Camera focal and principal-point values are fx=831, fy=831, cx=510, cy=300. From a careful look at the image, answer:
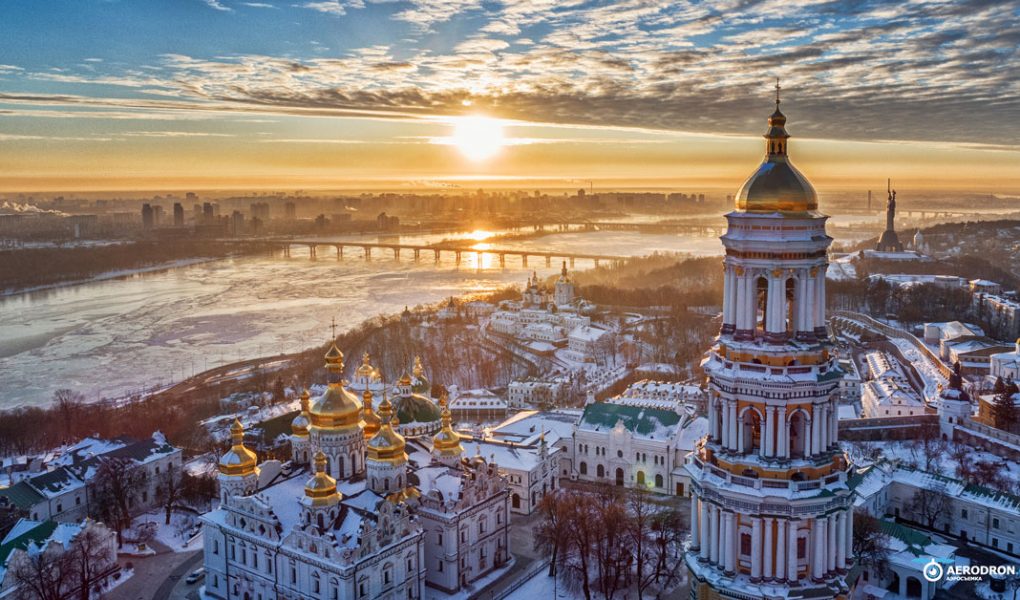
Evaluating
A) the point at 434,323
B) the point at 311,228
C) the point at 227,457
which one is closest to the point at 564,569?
the point at 227,457

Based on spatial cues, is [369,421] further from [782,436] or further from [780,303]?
[780,303]

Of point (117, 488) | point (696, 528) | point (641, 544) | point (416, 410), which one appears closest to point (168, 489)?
point (117, 488)

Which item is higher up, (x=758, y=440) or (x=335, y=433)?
(x=758, y=440)

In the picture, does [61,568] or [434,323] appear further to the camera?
[434,323]

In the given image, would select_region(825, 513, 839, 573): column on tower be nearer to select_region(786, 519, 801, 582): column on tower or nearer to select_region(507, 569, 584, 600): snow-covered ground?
select_region(786, 519, 801, 582): column on tower

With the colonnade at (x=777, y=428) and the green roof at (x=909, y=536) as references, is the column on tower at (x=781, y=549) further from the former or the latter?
the green roof at (x=909, y=536)

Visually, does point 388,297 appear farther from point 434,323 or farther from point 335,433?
point 335,433

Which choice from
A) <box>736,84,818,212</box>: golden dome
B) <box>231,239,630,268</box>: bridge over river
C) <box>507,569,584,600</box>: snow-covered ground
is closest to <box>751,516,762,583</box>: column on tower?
<box>736,84,818,212</box>: golden dome
